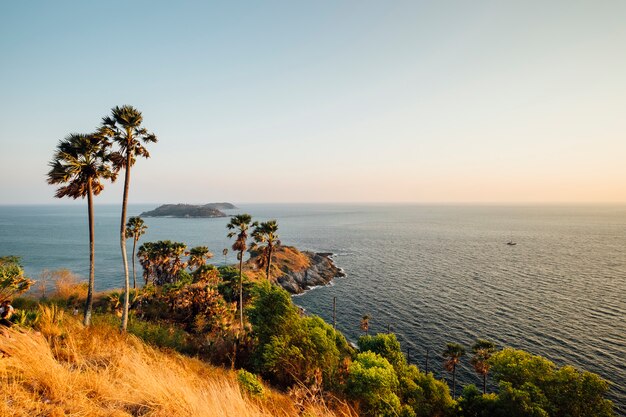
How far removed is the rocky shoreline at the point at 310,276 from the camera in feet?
233

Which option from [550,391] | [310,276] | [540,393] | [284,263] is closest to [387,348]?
[540,393]

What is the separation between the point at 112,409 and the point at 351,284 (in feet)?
238

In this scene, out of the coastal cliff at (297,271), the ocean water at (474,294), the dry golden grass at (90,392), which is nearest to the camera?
the dry golden grass at (90,392)

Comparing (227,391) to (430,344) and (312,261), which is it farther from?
(312,261)

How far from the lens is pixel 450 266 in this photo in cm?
8781

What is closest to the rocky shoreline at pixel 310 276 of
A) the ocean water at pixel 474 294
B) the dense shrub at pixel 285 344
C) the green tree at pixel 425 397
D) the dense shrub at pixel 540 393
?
the ocean water at pixel 474 294

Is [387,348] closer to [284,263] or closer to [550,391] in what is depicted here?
[550,391]

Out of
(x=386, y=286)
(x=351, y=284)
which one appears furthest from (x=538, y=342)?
(x=351, y=284)

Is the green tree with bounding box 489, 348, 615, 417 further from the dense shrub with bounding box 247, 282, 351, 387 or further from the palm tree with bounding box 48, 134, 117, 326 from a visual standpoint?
the palm tree with bounding box 48, 134, 117, 326

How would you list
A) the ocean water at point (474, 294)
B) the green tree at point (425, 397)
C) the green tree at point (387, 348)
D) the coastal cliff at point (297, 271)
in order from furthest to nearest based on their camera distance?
the coastal cliff at point (297, 271)
the ocean water at point (474, 294)
the green tree at point (387, 348)
the green tree at point (425, 397)

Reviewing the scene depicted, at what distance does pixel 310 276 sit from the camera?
78.3 m

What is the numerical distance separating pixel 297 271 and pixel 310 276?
3873mm

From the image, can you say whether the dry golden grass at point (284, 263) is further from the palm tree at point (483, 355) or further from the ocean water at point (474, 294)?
the palm tree at point (483, 355)

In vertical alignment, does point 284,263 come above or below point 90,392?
below
